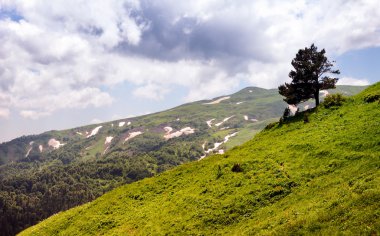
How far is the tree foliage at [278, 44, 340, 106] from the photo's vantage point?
63841mm

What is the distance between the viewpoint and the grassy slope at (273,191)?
26516 mm

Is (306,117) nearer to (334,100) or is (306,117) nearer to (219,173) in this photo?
(334,100)

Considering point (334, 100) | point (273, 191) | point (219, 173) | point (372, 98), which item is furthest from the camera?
point (334, 100)

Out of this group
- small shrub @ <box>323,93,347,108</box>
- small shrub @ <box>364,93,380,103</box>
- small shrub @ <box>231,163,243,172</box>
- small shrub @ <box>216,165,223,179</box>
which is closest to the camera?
small shrub @ <box>231,163,243,172</box>

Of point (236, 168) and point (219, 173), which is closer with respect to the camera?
point (236, 168)

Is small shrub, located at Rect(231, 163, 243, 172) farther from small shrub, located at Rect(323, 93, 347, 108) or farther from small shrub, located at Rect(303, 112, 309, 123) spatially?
small shrub, located at Rect(323, 93, 347, 108)

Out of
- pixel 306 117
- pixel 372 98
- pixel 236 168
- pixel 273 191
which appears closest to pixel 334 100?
pixel 306 117

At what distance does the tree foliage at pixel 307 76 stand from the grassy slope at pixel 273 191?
6.29 metres

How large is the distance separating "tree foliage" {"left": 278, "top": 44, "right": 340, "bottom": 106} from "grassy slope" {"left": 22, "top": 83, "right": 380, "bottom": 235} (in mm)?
6291

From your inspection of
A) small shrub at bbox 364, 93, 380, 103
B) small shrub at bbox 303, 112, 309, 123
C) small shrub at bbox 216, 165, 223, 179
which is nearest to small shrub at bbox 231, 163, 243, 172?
small shrub at bbox 216, 165, 223, 179

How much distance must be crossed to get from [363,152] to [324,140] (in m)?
8.42

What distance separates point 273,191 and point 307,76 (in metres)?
33.3

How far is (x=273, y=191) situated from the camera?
38.9 metres

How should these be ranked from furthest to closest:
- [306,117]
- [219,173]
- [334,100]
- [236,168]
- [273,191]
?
[334,100] < [306,117] < [219,173] < [236,168] < [273,191]
